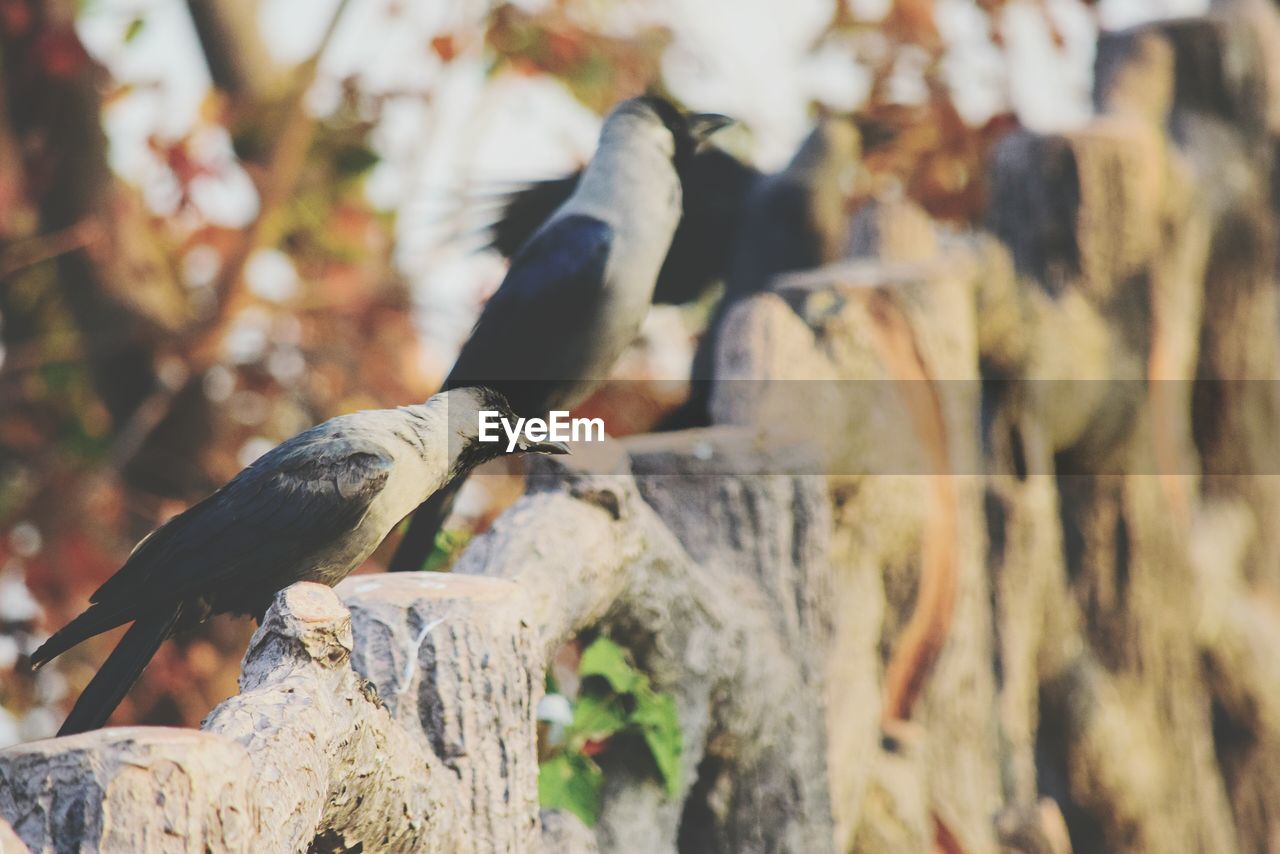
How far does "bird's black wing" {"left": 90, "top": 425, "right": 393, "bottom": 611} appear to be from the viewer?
1729 millimetres

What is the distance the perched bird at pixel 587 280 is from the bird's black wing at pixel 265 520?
46.9 inches

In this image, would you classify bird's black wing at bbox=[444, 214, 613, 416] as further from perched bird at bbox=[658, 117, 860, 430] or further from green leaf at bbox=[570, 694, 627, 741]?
perched bird at bbox=[658, 117, 860, 430]

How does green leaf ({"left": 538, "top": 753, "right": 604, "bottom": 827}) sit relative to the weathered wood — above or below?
above

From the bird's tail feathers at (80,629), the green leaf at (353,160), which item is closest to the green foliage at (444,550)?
the bird's tail feathers at (80,629)

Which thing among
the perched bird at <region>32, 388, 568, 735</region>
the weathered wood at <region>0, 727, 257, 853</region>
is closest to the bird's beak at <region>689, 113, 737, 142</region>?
the perched bird at <region>32, 388, 568, 735</region>

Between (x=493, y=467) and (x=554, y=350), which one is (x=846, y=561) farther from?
(x=493, y=467)

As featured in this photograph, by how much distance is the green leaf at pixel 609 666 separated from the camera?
8.71 feet

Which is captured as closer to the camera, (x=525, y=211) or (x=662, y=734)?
(x=662, y=734)

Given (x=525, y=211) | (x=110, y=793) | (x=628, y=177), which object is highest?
(x=525, y=211)

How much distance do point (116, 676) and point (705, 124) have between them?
194 cm

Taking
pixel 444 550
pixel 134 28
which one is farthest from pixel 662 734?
pixel 134 28

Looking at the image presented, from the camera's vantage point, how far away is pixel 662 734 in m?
2.64

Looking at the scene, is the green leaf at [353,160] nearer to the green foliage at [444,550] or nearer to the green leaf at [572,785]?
the green foliage at [444,550]

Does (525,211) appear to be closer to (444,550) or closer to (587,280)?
(587,280)
